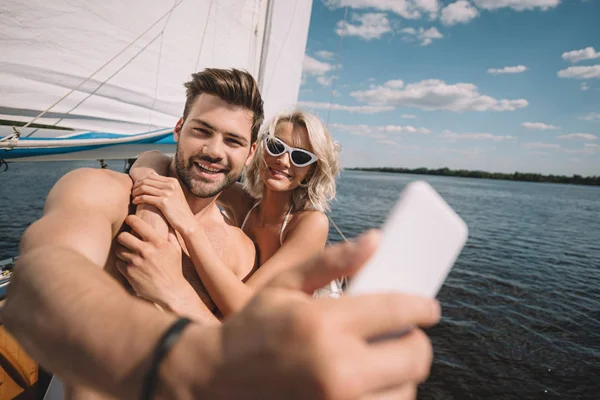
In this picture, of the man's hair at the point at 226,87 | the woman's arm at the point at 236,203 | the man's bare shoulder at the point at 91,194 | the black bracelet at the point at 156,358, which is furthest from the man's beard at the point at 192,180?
the black bracelet at the point at 156,358

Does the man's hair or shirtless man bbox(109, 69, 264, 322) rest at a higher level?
the man's hair

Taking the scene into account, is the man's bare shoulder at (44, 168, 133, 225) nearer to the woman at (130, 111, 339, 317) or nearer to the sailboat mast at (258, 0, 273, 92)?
the woman at (130, 111, 339, 317)

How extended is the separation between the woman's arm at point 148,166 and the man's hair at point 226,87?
1.14 feet

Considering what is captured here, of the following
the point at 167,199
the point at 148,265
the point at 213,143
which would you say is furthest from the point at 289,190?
the point at 148,265

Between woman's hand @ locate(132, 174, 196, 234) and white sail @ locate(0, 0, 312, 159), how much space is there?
2498 millimetres

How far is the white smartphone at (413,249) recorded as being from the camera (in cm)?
54

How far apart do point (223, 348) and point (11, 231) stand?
610 inches

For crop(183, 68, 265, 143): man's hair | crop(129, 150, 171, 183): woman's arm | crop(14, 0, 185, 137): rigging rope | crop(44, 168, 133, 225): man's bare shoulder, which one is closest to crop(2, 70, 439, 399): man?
crop(44, 168, 133, 225): man's bare shoulder

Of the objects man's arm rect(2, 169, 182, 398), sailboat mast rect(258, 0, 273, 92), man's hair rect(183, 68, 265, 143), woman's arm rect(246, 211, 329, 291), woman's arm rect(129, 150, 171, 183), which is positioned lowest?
woman's arm rect(246, 211, 329, 291)

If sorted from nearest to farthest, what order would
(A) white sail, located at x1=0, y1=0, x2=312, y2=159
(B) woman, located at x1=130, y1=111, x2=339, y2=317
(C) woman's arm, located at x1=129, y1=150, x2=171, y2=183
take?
(C) woman's arm, located at x1=129, y1=150, x2=171, y2=183
(B) woman, located at x1=130, y1=111, x2=339, y2=317
(A) white sail, located at x1=0, y1=0, x2=312, y2=159

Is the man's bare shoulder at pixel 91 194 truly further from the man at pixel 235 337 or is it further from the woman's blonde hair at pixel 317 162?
the woman's blonde hair at pixel 317 162

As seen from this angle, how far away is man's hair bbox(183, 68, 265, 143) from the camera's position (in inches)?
89.4

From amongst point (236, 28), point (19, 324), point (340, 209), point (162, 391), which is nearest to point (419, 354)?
point (162, 391)

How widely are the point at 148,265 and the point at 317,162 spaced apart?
1.94 m
